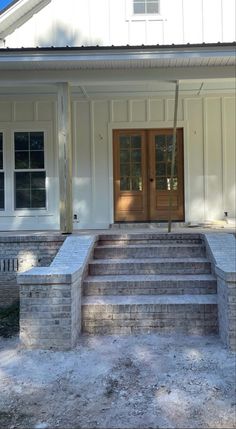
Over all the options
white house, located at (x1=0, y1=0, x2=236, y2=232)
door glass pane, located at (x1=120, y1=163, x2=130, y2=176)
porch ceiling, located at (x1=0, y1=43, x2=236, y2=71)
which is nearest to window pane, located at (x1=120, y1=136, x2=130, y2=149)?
white house, located at (x1=0, y1=0, x2=236, y2=232)

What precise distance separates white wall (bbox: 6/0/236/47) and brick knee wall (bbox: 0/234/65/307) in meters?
4.22

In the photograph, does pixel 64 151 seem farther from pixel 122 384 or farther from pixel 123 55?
pixel 122 384

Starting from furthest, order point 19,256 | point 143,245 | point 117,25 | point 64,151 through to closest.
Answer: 1. point 117,25
2. point 64,151
3. point 19,256
4. point 143,245

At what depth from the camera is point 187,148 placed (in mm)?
9453

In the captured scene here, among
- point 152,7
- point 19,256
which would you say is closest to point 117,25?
point 152,7

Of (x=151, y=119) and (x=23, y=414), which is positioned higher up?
(x=151, y=119)

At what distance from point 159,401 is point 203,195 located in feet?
21.2

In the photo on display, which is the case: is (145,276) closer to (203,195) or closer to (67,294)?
(67,294)

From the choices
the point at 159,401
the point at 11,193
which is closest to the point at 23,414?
the point at 159,401

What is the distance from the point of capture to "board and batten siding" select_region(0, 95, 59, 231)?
9430mm

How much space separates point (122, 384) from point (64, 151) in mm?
4322

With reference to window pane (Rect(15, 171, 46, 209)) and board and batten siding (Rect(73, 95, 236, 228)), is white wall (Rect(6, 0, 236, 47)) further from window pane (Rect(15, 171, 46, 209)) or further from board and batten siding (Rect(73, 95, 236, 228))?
window pane (Rect(15, 171, 46, 209))

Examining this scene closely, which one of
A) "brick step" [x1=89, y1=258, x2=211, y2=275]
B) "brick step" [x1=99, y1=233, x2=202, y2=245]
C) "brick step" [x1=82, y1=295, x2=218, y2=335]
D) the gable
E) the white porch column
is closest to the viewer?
"brick step" [x1=82, y1=295, x2=218, y2=335]

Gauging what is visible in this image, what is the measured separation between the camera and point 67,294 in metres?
4.74
